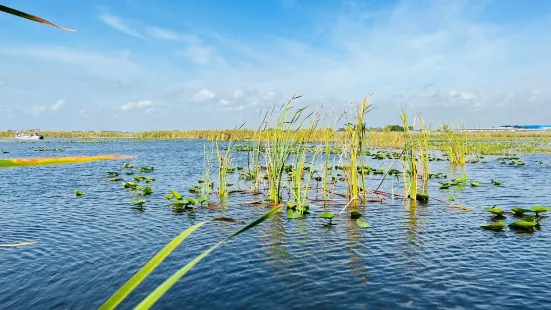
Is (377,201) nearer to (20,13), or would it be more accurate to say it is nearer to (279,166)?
(279,166)

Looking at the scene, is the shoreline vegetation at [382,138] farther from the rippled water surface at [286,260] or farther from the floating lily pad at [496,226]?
the floating lily pad at [496,226]

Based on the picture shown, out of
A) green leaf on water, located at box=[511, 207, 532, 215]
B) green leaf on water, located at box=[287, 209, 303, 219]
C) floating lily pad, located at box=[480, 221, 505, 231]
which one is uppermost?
green leaf on water, located at box=[511, 207, 532, 215]

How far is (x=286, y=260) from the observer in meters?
6.72

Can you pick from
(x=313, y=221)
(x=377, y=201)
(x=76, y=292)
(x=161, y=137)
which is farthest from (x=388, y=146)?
(x=161, y=137)

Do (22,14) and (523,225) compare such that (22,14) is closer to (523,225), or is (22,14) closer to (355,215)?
(355,215)

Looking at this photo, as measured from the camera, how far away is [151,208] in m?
11.1

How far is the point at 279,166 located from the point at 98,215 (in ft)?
15.7

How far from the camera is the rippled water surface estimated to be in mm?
5250

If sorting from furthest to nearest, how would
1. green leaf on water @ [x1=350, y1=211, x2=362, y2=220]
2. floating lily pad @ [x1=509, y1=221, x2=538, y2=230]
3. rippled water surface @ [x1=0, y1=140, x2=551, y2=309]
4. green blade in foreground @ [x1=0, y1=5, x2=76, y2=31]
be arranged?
1. green leaf on water @ [x1=350, y1=211, x2=362, y2=220]
2. floating lily pad @ [x1=509, y1=221, x2=538, y2=230]
3. rippled water surface @ [x1=0, y1=140, x2=551, y2=309]
4. green blade in foreground @ [x1=0, y1=5, x2=76, y2=31]

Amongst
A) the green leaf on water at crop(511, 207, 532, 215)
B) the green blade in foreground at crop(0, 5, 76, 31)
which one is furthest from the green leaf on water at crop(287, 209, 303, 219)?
the green blade in foreground at crop(0, 5, 76, 31)

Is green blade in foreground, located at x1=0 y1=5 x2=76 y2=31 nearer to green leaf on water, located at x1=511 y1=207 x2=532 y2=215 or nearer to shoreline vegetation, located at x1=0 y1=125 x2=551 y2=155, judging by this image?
shoreline vegetation, located at x1=0 y1=125 x2=551 y2=155

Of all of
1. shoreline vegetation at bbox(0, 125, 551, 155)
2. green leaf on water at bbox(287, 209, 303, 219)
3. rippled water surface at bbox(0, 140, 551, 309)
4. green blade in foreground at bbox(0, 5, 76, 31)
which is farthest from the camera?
shoreline vegetation at bbox(0, 125, 551, 155)

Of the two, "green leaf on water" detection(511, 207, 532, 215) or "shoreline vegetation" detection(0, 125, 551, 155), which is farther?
"shoreline vegetation" detection(0, 125, 551, 155)

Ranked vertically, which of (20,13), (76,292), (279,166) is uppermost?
(20,13)
